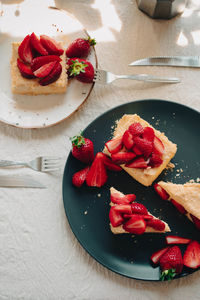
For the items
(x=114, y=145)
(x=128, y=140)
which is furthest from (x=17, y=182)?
(x=128, y=140)

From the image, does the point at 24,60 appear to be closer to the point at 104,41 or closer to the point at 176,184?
the point at 104,41

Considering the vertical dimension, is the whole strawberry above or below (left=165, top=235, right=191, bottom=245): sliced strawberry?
above

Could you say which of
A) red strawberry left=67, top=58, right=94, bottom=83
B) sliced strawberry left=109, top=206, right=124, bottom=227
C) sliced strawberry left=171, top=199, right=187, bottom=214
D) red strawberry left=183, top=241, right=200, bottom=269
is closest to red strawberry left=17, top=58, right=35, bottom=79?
red strawberry left=67, top=58, right=94, bottom=83

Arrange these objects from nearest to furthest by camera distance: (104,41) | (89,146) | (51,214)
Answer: (89,146)
(51,214)
(104,41)

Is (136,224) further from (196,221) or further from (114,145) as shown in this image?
(114,145)

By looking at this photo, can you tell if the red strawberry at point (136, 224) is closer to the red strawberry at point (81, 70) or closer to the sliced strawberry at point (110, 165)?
the sliced strawberry at point (110, 165)

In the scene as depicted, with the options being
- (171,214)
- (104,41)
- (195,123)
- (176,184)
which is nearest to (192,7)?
(104,41)

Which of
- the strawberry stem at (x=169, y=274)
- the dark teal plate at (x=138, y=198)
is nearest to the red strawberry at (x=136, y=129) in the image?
the dark teal plate at (x=138, y=198)

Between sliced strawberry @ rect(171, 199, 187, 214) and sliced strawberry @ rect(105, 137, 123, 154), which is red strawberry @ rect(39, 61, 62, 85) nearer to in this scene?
sliced strawberry @ rect(105, 137, 123, 154)
